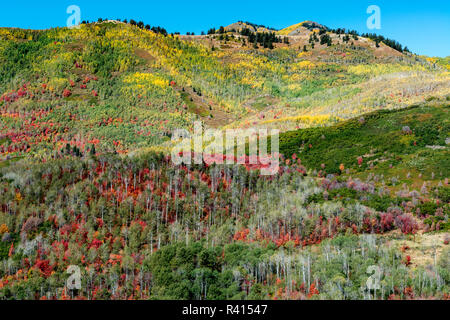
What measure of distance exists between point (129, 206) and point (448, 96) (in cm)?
9563

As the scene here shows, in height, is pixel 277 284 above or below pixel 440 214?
below

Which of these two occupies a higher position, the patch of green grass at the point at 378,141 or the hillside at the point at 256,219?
the patch of green grass at the point at 378,141

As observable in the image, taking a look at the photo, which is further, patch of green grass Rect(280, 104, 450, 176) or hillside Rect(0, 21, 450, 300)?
patch of green grass Rect(280, 104, 450, 176)

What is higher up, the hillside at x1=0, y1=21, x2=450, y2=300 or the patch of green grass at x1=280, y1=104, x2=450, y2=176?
the patch of green grass at x1=280, y1=104, x2=450, y2=176

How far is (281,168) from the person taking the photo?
102062 millimetres

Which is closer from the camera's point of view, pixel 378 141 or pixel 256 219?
pixel 256 219

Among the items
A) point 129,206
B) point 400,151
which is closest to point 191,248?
point 129,206

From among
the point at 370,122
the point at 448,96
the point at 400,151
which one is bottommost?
the point at 400,151

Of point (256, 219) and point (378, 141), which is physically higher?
point (378, 141)

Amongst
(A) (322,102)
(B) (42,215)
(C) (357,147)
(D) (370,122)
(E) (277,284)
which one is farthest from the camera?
(A) (322,102)

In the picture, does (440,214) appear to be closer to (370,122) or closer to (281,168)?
(281,168)

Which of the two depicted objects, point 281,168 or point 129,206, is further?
point 281,168

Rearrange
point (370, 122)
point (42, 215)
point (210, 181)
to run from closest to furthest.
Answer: point (42, 215) → point (210, 181) → point (370, 122)

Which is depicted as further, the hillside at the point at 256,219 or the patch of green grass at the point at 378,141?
the patch of green grass at the point at 378,141
